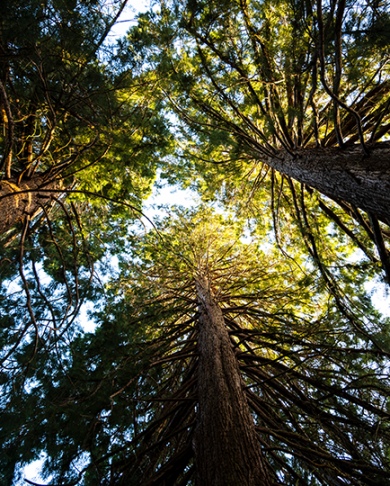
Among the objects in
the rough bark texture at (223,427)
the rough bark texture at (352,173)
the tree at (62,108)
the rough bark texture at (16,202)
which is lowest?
the rough bark texture at (223,427)

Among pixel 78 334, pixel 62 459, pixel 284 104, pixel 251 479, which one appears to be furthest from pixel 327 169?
pixel 62 459

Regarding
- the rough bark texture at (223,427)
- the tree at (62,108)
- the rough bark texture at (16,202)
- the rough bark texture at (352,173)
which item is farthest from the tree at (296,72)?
the rough bark texture at (16,202)

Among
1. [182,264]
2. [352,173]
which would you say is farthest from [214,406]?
[182,264]

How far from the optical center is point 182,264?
20.1 ft

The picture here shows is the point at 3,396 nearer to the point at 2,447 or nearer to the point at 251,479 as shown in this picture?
the point at 2,447

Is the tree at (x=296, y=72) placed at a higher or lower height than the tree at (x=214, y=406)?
higher

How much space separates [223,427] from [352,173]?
2.62 meters

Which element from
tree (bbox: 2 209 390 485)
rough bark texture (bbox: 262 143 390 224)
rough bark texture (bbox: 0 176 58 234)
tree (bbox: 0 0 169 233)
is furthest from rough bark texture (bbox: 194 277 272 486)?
rough bark texture (bbox: 0 176 58 234)

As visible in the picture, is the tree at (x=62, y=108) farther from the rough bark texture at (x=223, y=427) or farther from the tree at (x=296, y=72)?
the rough bark texture at (x=223, y=427)

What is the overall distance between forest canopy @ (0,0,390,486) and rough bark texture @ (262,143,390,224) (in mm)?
22

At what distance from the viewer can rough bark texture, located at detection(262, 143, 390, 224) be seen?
98.6 inches

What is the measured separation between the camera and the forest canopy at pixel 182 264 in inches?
102

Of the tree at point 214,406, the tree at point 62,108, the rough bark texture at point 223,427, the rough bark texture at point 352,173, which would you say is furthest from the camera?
the tree at point 62,108

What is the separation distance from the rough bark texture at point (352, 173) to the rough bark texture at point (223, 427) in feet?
6.98
